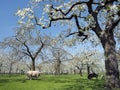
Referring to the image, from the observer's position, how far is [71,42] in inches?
1304

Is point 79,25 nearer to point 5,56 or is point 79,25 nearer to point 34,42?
point 34,42

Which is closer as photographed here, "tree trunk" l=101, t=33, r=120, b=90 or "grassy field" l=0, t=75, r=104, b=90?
"tree trunk" l=101, t=33, r=120, b=90

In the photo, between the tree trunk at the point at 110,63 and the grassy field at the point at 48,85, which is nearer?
the tree trunk at the point at 110,63

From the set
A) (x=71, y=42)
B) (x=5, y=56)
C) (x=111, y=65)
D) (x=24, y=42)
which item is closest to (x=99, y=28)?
(x=111, y=65)

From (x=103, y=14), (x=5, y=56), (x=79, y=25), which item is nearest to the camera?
(x=103, y=14)

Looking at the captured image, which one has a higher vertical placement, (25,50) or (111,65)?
(25,50)

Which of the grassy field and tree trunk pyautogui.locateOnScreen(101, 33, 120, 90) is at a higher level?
tree trunk pyautogui.locateOnScreen(101, 33, 120, 90)

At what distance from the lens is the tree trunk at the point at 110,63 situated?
2738 centimetres

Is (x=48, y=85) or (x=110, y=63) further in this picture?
(x=48, y=85)

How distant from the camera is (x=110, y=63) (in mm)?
27438

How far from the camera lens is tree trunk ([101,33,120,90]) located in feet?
89.8

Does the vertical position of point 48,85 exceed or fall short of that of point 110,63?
it falls short

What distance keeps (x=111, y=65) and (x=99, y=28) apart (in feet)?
12.1

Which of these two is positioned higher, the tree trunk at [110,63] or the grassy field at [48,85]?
the tree trunk at [110,63]
